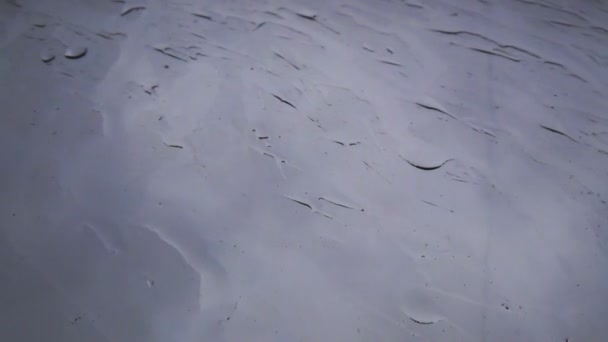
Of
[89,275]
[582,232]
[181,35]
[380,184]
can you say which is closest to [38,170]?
[89,275]

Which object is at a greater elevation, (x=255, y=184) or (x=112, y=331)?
(x=255, y=184)

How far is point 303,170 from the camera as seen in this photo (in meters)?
1.10

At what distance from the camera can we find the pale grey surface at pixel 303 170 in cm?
89

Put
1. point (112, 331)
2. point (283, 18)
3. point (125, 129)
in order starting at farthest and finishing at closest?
1. point (283, 18)
2. point (125, 129)
3. point (112, 331)

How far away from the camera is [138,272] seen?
92 centimetres

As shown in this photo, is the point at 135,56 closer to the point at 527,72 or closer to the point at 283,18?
the point at 283,18

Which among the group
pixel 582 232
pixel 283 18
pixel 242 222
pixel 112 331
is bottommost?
pixel 112 331

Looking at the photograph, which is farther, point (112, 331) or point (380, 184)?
point (380, 184)

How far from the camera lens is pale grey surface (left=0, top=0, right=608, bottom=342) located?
0.89 metres

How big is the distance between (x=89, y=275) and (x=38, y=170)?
33cm

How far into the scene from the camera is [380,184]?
1081 millimetres

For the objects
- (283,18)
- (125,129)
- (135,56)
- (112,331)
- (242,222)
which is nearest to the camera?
(112,331)

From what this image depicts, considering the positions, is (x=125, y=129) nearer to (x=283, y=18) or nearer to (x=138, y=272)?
(x=138, y=272)

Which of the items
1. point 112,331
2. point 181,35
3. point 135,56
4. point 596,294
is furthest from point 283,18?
point 596,294
